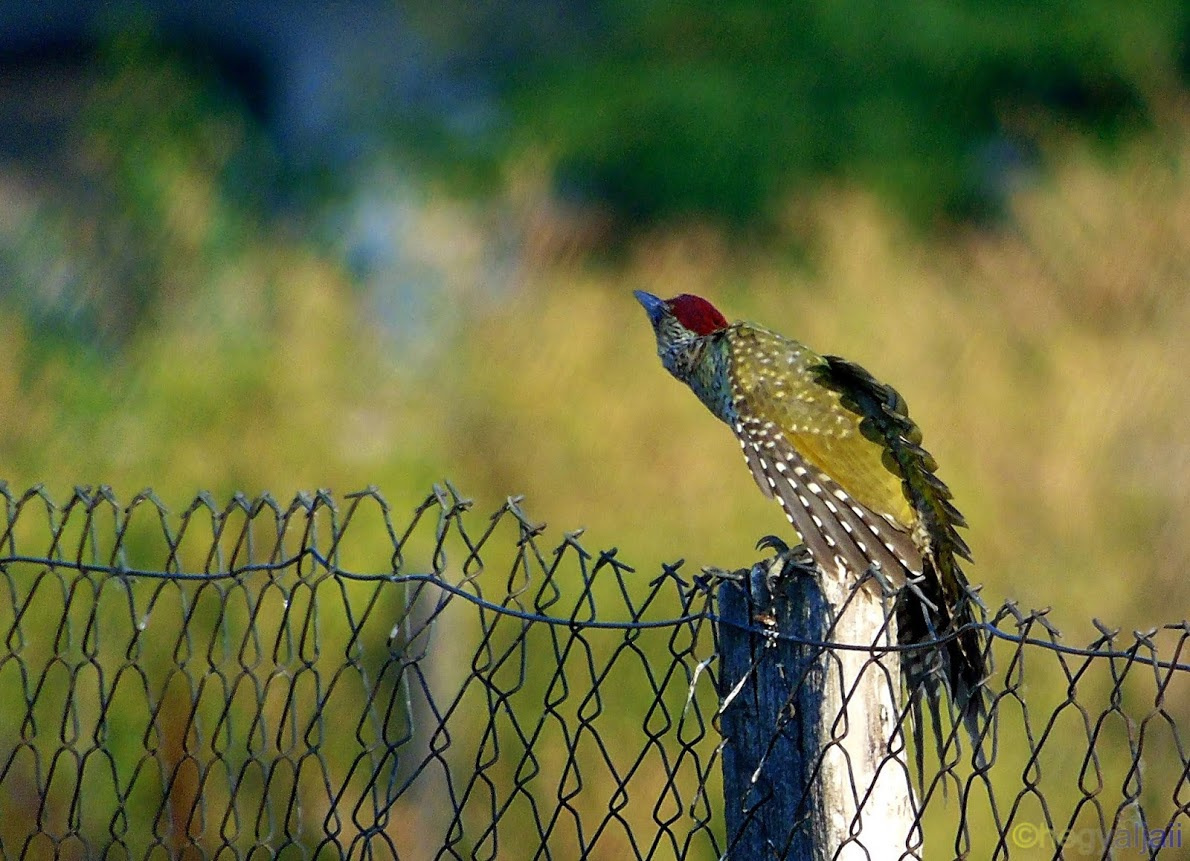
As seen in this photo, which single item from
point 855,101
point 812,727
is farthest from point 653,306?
point 855,101

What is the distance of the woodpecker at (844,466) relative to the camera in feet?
9.98

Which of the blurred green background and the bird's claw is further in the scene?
the blurred green background

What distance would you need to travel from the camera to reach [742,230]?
1274 centimetres

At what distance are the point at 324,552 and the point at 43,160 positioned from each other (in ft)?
27.0

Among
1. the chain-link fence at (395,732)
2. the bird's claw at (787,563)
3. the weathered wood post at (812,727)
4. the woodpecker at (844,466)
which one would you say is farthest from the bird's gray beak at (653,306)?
the weathered wood post at (812,727)

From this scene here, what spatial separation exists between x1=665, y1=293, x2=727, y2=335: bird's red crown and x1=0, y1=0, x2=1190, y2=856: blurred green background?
265cm

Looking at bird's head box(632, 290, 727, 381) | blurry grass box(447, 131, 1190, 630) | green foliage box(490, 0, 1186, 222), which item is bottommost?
bird's head box(632, 290, 727, 381)

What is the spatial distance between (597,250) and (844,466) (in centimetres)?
819

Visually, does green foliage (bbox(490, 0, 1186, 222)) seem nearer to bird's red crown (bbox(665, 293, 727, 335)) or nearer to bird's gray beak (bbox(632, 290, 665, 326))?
bird's gray beak (bbox(632, 290, 665, 326))

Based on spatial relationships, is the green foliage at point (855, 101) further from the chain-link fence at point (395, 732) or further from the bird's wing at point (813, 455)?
the bird's wing at point (813, 455)

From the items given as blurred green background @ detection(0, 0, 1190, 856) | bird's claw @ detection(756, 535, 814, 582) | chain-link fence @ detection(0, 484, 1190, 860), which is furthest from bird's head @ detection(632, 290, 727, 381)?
blurred green background @ detection(0, 0, 1190, 856)

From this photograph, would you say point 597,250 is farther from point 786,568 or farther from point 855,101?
point 786,568

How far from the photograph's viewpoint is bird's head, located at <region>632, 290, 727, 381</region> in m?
4.55

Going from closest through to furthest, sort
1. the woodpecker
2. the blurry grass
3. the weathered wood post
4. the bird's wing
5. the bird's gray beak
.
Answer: the weathered wood post, the woodpecker, the bird's wing, the bird's gray beak, the blurry grass
